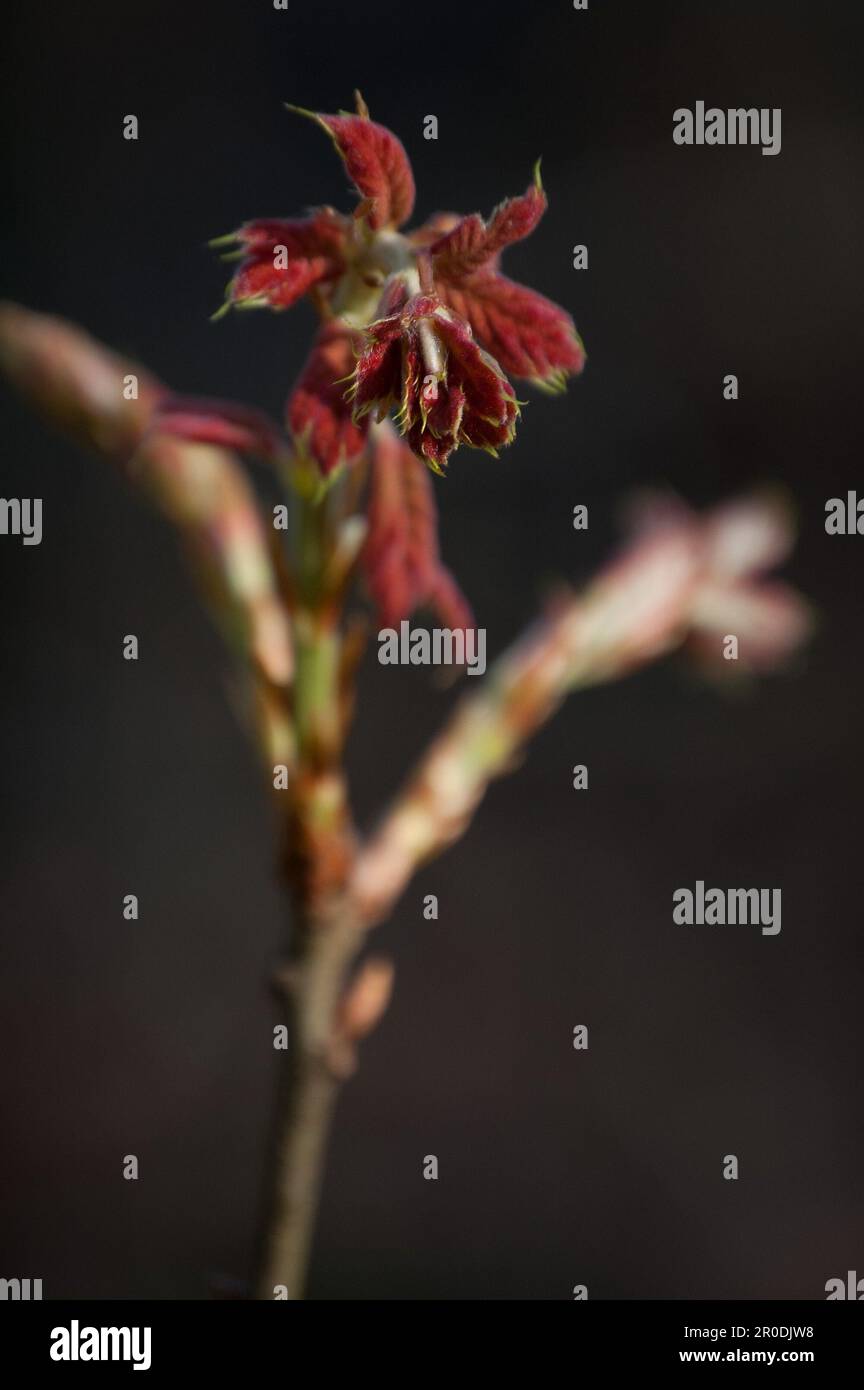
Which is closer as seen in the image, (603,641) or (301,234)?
(301,234)

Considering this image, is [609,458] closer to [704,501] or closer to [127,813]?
[704,501]

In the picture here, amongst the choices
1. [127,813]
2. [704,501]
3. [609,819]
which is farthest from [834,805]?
[127,813]

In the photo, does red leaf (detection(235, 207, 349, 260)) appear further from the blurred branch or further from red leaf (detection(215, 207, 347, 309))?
the blurred branch

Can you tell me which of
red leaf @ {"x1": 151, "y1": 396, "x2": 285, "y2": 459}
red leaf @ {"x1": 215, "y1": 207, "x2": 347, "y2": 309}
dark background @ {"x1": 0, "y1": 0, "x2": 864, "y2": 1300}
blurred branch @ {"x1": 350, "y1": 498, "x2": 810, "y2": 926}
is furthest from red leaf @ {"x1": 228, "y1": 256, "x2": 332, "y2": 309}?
dark background @ {"x1": 0, "y1": 0, "x2": 864, "y2": 1300}

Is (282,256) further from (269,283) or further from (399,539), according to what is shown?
(399,539)

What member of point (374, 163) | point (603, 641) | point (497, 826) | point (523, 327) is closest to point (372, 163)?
point (374, 163)
